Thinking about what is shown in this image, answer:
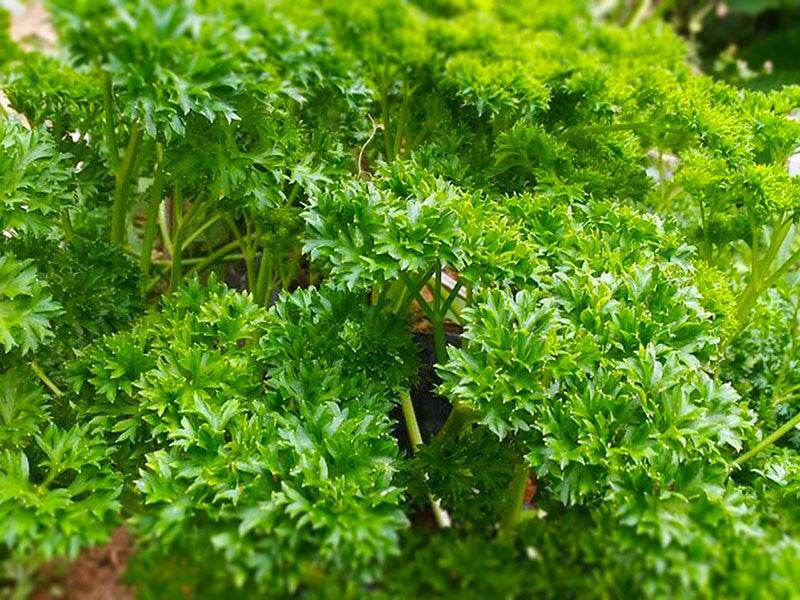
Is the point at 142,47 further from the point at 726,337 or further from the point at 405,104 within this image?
the point at 726,337

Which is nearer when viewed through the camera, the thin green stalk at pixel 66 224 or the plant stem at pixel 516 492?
the plant stem at pixel 516 492

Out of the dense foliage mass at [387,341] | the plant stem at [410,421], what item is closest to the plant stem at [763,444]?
the dense foliage mass at [387,341]

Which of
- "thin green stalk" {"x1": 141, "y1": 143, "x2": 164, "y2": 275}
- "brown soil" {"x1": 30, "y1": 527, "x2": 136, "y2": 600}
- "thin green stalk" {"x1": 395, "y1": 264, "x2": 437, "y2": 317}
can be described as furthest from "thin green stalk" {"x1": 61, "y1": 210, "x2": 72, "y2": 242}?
"brown soil" {"x1": 30, "y1": 527, "x2": 136, "y2": 600}

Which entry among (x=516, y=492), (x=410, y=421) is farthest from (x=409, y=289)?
(x=516, y=492)

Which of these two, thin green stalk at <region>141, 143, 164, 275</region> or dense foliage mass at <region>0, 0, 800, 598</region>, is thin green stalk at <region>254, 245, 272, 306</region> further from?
thin green stalk at <region>141, 143, 164, 275</region>

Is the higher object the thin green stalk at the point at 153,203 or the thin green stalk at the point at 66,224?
the thin green stalk at the point at 153,203

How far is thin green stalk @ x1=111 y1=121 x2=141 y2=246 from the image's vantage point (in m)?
1.62

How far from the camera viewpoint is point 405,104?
209 cm

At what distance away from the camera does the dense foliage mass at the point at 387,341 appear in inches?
40.2

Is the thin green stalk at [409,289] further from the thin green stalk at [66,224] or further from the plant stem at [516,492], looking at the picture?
the thin green stalk at [66,224]

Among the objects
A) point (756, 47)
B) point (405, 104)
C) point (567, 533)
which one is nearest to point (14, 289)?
point (567, 533)

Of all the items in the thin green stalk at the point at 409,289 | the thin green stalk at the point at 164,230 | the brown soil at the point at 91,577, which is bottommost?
the brown soil at the point at 91,577

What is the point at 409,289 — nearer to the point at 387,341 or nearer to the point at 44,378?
the point at 387,341

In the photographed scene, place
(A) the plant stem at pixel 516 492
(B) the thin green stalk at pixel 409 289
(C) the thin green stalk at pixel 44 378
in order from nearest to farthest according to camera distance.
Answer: (A) the plant stem at pixel 516 492, (B) the thin green stalk at pixel 409 289, (C) the thin green stalk at pixel 44 378
